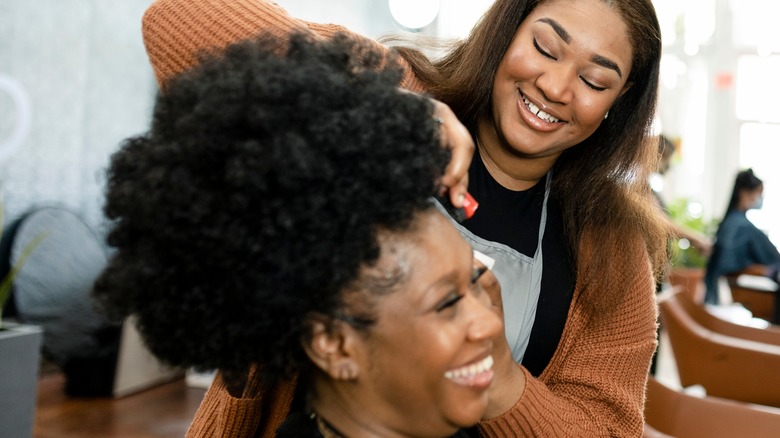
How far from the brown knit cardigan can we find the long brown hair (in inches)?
1.9

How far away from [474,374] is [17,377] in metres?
2.36

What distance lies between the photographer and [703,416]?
1.93m

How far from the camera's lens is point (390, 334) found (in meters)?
0.92

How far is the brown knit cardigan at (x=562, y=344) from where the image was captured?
1.13 m

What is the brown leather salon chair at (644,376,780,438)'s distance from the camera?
185cm

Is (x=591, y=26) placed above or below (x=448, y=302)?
above

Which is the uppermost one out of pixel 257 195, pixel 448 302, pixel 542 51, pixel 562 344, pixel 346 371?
pixel 542 51

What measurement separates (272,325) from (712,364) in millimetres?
2522

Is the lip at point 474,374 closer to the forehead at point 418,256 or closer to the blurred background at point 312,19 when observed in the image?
the forehead at point 418,256

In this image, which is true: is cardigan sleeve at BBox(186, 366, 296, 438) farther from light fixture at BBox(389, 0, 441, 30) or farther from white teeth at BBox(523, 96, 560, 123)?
light fixture at BBox(389, 0, 441, 30)

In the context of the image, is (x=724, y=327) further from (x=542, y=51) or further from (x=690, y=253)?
(x=690, y=253)

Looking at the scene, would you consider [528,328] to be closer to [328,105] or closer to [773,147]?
[328,105]

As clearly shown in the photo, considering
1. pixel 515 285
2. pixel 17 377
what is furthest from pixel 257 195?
pixel 17 377

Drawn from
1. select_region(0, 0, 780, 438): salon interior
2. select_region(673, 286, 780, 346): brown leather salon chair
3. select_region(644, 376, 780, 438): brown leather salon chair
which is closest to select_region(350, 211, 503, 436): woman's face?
select_region(0, 0, 780, 438): salon interior
